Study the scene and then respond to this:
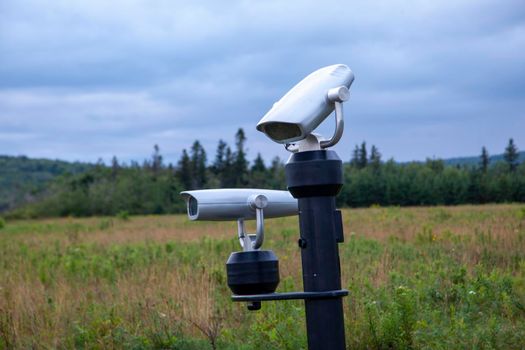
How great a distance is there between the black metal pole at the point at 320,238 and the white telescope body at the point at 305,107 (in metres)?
0.10

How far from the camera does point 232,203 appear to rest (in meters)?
2.15

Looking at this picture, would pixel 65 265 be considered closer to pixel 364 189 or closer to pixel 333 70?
pixel 333 70

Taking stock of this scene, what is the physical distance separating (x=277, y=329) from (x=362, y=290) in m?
1.51

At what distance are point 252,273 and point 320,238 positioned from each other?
10.1 inches

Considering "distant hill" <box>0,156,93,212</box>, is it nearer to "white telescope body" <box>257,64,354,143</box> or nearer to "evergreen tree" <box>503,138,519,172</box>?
"evergreen tree" <box>503,138,519,172</box>

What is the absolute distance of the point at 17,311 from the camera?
6.07m

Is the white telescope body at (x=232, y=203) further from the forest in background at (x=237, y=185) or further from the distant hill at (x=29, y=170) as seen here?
the distant hill at (x=29, y=170)

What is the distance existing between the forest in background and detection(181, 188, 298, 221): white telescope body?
4786cm

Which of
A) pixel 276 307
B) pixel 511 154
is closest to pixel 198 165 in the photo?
pixel 511 154

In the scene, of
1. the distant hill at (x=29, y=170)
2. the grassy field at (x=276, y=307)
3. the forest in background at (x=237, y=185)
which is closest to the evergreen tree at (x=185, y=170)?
the forest in background at (x=237, y=185)

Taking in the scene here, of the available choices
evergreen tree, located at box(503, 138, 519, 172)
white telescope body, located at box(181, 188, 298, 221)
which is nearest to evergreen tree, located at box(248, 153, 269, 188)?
evergreen tree, located at box(503, 138, 519, 172)

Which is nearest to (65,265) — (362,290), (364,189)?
(362,290)

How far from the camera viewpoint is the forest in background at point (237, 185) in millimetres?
51938

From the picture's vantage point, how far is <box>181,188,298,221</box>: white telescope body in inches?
84.4
